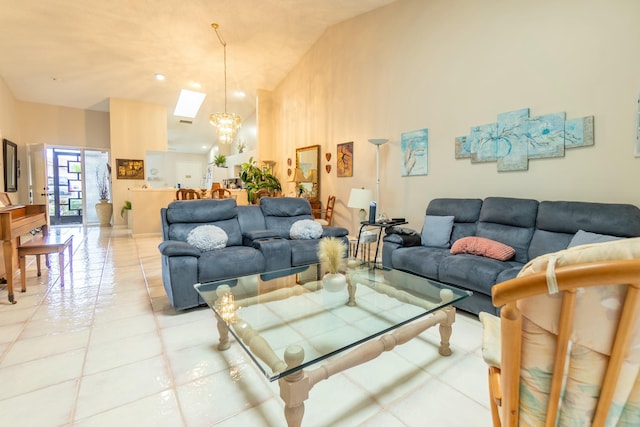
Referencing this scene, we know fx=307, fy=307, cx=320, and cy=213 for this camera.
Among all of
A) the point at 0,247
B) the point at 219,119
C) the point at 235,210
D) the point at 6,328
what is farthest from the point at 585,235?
the point at 219,119

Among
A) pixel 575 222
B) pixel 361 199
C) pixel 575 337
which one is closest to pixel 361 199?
pixel 361 199

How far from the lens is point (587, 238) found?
7.67 feet

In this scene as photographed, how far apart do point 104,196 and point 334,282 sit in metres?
8.49

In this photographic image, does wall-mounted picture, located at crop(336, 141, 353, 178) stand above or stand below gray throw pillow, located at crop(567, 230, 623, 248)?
above

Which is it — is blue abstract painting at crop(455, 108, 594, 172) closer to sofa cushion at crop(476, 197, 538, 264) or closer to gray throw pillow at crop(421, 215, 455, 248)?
sofa cushion at crop(476, 197, 538, 264)

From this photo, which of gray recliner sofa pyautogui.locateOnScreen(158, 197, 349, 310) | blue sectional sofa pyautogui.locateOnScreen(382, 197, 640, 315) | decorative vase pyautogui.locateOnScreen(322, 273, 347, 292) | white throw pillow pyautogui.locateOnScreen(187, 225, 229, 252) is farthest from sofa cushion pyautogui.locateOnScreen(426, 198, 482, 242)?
white throw pillow pyautogui.locateOnScreen(187, 225, 229, 252)

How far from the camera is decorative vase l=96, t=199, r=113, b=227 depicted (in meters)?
8.09

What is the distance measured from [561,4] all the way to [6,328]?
5.42 metres

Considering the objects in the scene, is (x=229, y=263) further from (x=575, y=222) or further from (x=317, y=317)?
(x=575, y=222)

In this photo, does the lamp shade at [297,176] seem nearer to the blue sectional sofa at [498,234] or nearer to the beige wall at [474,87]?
the beige wall at [474,87]

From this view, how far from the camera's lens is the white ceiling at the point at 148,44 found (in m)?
4.56

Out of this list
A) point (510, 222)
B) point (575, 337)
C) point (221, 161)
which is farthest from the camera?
point (221, 161)

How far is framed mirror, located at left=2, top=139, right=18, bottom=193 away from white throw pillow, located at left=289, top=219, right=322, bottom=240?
620cm

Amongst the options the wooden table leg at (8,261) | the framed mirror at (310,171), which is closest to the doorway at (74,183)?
the framed mirror at (310,171)
